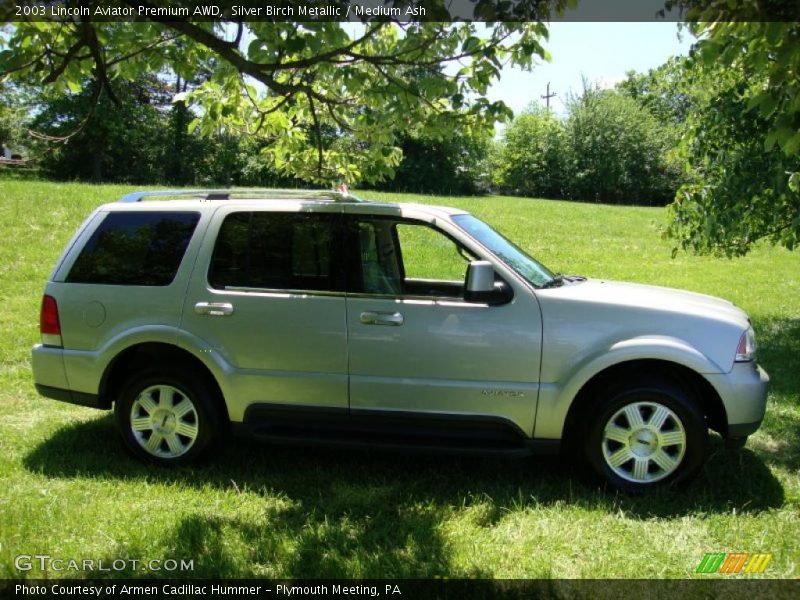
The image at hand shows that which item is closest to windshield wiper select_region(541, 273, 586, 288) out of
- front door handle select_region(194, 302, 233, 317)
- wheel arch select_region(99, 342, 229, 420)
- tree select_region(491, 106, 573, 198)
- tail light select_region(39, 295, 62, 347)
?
front door handle select_region(194, 302, 233, 317)

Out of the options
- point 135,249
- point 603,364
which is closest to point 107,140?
point 135,249

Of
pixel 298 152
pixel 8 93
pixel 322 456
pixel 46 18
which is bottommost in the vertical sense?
pixel 322 456

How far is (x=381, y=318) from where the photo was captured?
457 centimetres

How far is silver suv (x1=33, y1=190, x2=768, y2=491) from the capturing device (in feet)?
14.5

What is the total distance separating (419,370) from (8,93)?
32.7 metres

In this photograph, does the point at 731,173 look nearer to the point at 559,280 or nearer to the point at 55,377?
the point at 559,280

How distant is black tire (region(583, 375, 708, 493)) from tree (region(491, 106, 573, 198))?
38.8 metres

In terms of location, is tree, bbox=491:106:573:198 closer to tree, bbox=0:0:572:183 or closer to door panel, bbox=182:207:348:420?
tree, bbox=0:0:572:183

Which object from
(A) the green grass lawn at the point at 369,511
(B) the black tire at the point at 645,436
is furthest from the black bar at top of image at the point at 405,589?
(B) the black tire at the point at 645,436

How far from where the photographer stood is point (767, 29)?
117 inches

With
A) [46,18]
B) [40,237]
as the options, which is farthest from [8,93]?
[46,18]

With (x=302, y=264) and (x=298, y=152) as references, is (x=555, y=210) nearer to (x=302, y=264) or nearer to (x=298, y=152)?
(x=298, y=152)

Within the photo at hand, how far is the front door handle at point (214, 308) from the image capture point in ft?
15.5

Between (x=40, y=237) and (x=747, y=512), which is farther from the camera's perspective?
(x=40, y=237)
